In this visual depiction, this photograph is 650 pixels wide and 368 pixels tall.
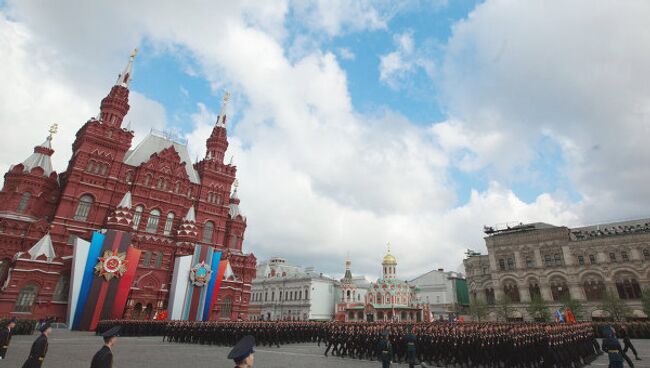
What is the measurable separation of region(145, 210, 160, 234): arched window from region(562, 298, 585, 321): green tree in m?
43.2

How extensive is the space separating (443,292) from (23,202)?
5812cm

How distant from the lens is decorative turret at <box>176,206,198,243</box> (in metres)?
33.3

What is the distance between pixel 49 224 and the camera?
28.3 meters

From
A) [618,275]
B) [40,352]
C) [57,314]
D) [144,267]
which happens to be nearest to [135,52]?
[144,267]

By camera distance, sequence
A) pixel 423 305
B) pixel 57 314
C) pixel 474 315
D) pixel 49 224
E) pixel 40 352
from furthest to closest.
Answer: pixel 423 305
pixel 474 315
pixel 49 224
pixel 57 314
pixel 40 352

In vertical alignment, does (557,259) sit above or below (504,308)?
above

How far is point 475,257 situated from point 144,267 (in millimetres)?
40556

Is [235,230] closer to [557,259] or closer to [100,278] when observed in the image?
[100,278]

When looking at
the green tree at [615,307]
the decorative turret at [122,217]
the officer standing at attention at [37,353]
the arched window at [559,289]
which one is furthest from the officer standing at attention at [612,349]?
the arched window at [559,289]

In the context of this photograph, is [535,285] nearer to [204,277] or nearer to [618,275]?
[618,275]

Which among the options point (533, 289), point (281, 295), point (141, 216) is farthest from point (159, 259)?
point (533, 289)

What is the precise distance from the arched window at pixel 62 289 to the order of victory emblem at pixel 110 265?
297 centimetres

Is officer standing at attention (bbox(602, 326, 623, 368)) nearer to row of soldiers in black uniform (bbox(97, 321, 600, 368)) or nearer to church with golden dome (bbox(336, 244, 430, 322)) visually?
row of soldiers in black uniform (bbox(97, 321, 600, 368))

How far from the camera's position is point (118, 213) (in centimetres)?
2995
